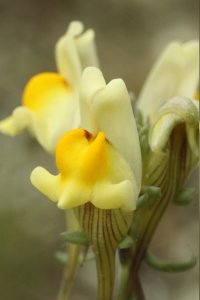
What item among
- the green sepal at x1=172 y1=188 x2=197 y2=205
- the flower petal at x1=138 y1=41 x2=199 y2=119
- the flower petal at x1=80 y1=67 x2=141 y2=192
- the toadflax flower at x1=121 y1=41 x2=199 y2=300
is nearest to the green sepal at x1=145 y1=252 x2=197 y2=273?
the toadflax flower at x1=121 y1=41 x2=199 y2=300

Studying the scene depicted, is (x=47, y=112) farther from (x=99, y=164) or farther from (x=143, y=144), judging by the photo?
(x=99, y=164)

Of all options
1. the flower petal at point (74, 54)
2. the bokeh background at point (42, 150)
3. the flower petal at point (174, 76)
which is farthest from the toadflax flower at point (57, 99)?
the bokeh background at point (42, 150)

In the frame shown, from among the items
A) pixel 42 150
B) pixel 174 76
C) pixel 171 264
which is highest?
pixel 174 76

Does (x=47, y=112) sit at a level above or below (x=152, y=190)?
above

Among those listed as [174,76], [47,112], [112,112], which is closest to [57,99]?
[47,112]

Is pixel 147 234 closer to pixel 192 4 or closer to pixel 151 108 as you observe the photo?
pixel 151 108

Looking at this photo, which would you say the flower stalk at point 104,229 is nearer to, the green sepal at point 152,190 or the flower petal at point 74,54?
the green sepal at point 152,190
